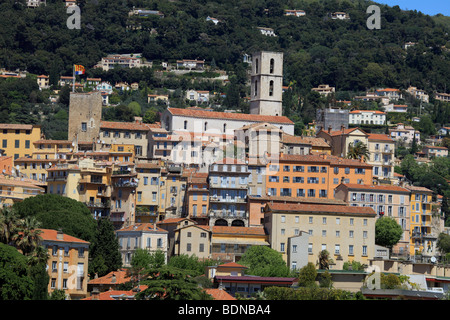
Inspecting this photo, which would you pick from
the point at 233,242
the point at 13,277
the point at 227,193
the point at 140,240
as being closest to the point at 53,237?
the point at 13,277

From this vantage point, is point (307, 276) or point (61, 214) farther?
point (61, 214)

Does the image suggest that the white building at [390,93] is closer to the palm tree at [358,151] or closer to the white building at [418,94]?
the white building at [418,94]

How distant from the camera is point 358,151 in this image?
84125 mm

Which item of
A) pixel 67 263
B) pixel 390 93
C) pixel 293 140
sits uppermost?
pixel 390 93

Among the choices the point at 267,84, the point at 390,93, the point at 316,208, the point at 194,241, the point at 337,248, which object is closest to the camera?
the point at 194,241

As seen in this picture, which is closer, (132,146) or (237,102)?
(132,146)

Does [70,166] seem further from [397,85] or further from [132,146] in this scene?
[397,85]

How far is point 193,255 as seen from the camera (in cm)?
6303

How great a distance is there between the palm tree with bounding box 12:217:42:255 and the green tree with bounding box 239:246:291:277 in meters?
14.1

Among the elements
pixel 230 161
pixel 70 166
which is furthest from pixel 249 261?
pixel 70 166

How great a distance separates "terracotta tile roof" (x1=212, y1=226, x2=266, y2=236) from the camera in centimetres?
6619

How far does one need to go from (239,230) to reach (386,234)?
11.5 metres

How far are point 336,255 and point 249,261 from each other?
7.15m

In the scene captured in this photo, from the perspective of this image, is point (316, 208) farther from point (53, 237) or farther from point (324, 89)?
point (324, 89)
